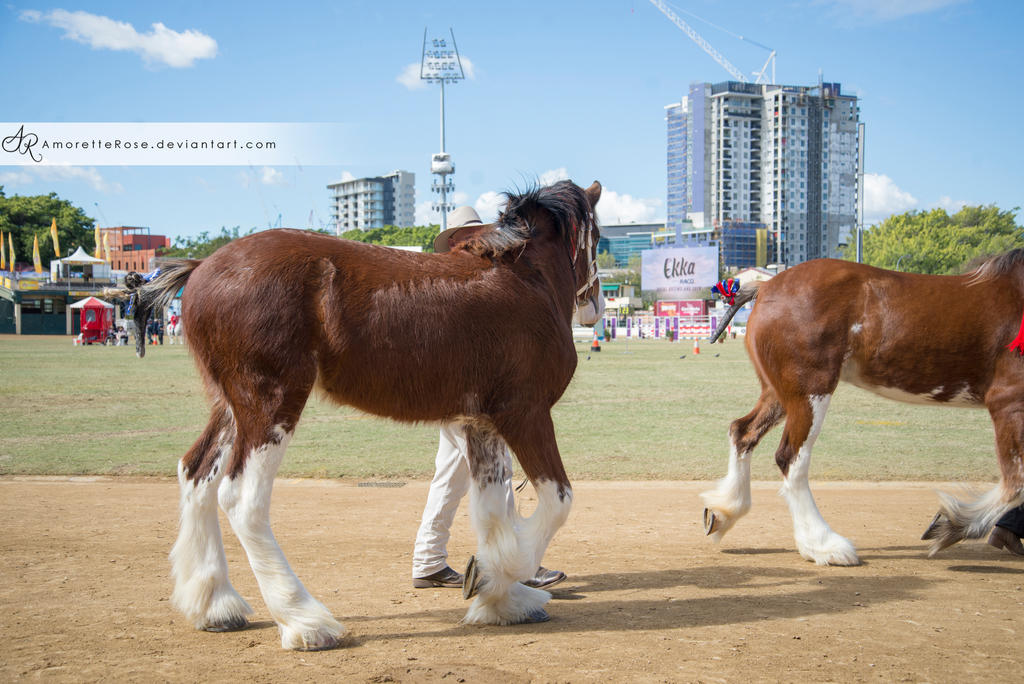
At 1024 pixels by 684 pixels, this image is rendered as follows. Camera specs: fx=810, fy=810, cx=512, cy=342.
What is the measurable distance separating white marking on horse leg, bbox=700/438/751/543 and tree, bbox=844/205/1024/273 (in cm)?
7419

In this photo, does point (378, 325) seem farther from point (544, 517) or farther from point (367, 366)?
point (544, 517)

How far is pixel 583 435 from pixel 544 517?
833cm

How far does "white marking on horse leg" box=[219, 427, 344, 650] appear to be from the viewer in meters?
3.91

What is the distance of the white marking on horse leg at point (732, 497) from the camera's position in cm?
611

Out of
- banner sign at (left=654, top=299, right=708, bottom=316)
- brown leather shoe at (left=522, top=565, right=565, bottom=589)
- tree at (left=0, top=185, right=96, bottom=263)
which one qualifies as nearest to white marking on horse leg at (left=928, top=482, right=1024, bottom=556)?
brown leather shoe at (left=522, top=565, right=565, bottom=589)

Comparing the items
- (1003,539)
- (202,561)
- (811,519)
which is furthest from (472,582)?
(1003,539)

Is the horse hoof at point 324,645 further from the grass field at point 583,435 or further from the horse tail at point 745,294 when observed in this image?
the horse tail at point 745,294

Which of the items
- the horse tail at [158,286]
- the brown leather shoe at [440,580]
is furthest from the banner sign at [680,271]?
the horse tail at [158,286]

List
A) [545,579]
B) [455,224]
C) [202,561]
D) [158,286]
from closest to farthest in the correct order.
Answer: [202,561] → [158,286] → [545,579] → [455,224]

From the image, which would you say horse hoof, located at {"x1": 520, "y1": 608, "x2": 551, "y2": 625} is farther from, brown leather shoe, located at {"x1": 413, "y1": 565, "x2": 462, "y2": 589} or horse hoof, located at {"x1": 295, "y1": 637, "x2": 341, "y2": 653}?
horse hoof, located at {"x1": 295, "y1": 637, "x2": 341, "y2": 653}

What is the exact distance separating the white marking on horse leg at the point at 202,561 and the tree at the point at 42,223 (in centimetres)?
9175

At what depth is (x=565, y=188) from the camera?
4773 millimetres

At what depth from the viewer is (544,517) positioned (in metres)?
4.29

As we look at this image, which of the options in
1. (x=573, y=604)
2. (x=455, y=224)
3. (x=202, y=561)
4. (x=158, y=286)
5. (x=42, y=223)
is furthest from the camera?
(x=42, y=223)
